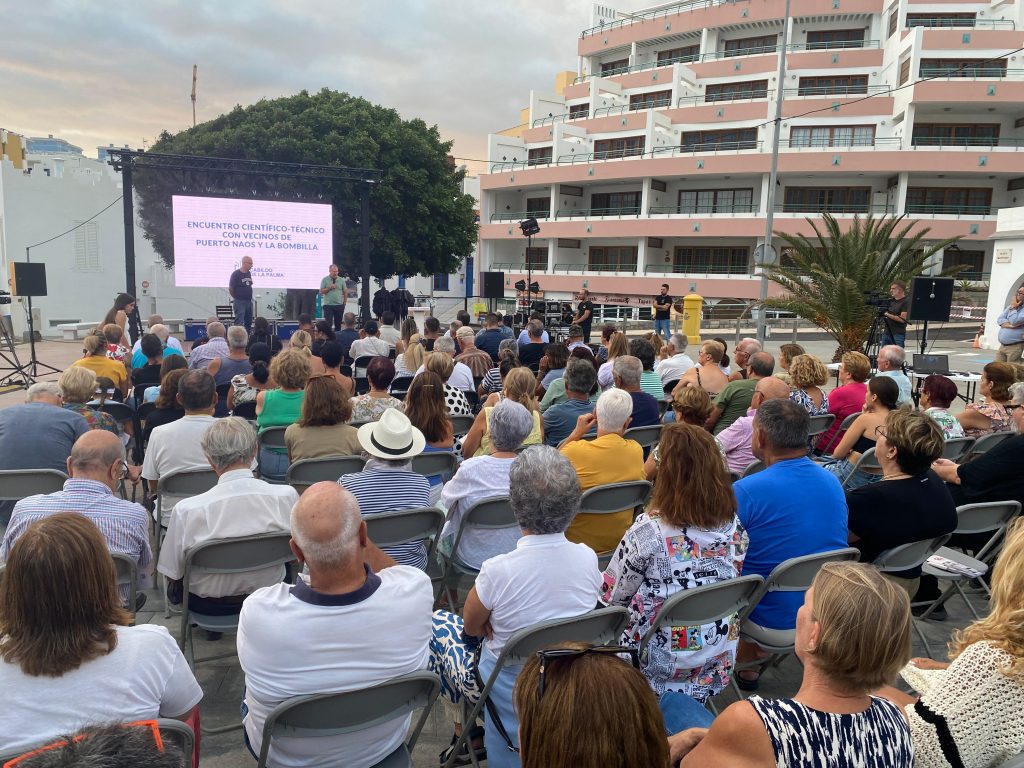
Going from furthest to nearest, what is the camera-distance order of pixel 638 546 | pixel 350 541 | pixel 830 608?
pixel 638 546
pixel 350 541
pixel 830 608

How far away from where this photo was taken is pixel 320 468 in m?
3.78

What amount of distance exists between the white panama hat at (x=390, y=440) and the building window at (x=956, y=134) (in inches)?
1359

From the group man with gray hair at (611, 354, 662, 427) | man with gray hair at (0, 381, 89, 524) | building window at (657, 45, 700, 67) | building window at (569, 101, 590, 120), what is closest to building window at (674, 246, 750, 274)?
building window at (569, 101, 590, 120)

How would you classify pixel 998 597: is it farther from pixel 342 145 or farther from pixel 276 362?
pixel 342 145

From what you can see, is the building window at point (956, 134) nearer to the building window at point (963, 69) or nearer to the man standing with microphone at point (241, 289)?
the building window at point (963, 69)

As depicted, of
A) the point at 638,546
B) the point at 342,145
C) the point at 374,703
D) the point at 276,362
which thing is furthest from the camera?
the point at 342,145

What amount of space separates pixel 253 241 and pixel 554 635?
14369 millimetres

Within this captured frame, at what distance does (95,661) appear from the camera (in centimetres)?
157

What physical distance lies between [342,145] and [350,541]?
24.5 metres

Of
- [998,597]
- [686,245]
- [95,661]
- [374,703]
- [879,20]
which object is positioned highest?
[879,20]

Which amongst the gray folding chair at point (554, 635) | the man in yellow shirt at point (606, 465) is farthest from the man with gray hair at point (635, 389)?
the gray folding chair at point (554, 635)

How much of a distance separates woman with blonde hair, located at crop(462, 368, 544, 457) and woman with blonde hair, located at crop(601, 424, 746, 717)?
1867 mm

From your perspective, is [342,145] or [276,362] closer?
[276,362]

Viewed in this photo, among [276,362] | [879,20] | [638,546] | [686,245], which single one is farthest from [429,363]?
[879,20]
